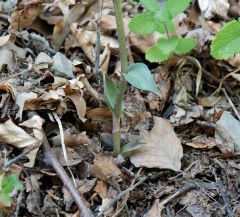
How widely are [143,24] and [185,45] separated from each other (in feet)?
0.95

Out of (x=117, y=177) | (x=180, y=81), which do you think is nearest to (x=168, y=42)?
(x=180, y=81)

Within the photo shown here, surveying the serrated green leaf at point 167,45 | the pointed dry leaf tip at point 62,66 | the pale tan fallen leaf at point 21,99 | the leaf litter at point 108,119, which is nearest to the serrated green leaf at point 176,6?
the serrated green leaf at point 167,45

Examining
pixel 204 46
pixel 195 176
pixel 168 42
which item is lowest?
pixel 195 176

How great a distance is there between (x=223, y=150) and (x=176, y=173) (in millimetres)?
216

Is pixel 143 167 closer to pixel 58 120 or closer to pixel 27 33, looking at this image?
pixel 58 120

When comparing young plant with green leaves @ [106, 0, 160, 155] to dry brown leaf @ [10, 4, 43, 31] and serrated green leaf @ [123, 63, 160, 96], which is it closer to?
serrated green leaf @ [123, 63, 160, 96]

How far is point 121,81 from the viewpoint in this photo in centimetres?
144

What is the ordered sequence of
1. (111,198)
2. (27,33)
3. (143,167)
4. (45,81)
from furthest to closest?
1. (27,33)
2. (45,81)
3. (143,167)
4. (111,198)

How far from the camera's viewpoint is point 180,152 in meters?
1.62

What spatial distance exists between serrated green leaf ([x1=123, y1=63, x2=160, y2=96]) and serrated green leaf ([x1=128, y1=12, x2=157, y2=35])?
0.83 ft

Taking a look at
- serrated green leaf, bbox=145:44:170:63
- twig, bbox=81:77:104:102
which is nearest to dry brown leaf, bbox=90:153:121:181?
twig, bbox=81:77:104:102

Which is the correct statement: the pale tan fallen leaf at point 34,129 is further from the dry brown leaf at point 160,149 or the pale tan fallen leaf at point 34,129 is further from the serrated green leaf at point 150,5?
the serrated green leaf at point 150,5

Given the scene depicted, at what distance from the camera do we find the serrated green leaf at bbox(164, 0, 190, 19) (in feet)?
5.40

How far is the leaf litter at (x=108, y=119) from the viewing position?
146 cm
